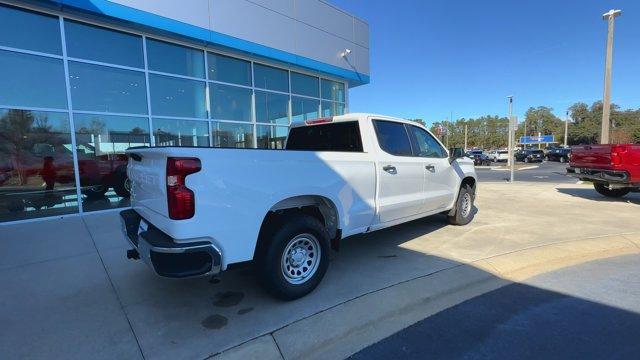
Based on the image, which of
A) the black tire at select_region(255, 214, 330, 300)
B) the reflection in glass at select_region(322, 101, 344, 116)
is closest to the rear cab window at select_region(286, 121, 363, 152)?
the black tire at select_region(255, 214, 330, 300)

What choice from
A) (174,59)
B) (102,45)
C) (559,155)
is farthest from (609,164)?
(559,155)

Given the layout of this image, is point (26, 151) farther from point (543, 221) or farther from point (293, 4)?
point (543, 221)

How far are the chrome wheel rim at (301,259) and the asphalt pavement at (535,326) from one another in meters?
1.04

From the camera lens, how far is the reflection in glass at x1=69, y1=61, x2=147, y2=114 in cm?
833

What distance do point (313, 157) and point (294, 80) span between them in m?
10.5

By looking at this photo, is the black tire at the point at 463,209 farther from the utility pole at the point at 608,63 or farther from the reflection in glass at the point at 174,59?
the utility pole at the point at 608,63

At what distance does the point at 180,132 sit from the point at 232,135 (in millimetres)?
1811

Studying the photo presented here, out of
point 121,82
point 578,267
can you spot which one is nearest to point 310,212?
point 578,267

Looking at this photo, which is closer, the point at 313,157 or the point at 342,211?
the point at 313,157

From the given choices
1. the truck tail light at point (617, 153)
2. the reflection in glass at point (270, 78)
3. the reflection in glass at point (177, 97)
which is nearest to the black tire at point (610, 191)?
the truck tail light at point (617, 153)

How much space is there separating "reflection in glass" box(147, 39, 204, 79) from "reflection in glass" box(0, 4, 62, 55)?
2.08 metres

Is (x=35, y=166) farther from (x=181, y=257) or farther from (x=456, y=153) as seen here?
(x=456, y=153)

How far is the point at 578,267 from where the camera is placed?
14.9ft

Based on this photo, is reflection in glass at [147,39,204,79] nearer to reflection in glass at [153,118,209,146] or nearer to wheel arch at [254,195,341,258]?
reflection in glass at [153,118,209,146]
